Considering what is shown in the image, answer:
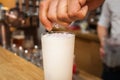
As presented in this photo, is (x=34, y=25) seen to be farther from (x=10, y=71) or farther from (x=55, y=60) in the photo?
(x=55, y=60)

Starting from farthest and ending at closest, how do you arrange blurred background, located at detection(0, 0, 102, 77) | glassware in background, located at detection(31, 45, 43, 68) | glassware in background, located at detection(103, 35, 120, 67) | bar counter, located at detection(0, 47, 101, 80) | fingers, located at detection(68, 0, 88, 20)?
glassware in background, located at detection(103, 35, 120, 67) → blurred background, located at detection(0, 0, 102, 77) → glassware in background, located at detection(31, 45, 43, 68) → bar counter, located at detection(0, 47, 101, 80) → fingers, located at detection(68, 0, 88, 20)

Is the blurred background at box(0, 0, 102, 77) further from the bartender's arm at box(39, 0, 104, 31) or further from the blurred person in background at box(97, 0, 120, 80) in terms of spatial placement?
the bartender's arm at box(39, 0, 104, 31)

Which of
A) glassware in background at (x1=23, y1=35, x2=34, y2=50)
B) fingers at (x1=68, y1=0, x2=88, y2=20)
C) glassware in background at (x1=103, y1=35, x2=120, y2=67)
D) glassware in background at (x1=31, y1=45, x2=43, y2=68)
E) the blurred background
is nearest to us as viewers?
fingers at (x1=68, y1=0, x2=88, y2=20)

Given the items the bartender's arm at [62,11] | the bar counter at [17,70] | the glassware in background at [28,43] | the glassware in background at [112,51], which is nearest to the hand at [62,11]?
the bartender's arm at [62,11]

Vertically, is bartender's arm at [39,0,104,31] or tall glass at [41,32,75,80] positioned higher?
bartender's arm at [39,0,104,31]

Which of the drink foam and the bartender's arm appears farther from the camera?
the drink foam

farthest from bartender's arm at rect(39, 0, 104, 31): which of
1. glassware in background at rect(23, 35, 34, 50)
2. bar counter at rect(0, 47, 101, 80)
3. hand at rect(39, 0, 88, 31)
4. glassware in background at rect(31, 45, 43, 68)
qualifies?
glassware in background at rect(23, 35, 34, 50)

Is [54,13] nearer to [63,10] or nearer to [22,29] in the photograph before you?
[63,10]

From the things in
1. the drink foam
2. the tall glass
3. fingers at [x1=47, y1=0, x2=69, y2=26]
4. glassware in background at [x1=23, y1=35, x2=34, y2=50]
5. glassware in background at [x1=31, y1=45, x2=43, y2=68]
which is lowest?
glassware in background at [x1=23, y1=35, x2=34, y2=50]

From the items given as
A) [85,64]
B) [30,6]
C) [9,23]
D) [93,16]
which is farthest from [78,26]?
[9,23]

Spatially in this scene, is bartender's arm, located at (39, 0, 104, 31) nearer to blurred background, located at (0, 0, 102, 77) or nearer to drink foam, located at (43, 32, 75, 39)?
drink foam, located at (43, 32, 75, 39)
